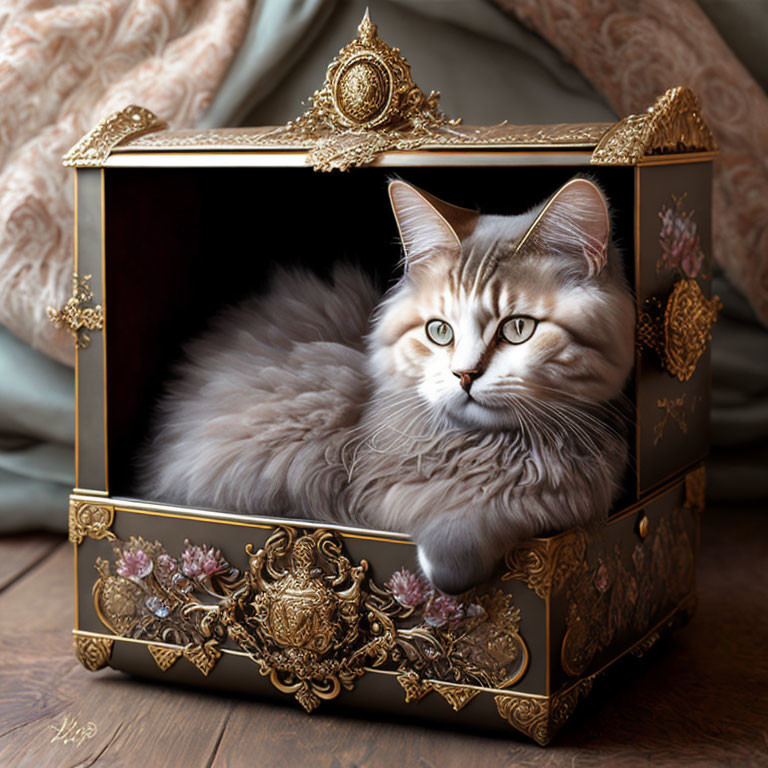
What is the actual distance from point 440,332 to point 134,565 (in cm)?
51

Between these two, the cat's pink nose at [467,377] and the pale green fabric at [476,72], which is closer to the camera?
the cat's pink nose at [467,377]

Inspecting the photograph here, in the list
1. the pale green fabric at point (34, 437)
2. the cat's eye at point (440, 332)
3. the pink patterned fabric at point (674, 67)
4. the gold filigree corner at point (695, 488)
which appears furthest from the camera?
the pale green fabric at point (34, 437)

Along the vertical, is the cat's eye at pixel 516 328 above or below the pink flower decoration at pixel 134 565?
above

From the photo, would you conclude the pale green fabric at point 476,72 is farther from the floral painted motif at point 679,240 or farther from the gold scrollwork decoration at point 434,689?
the gold scrollwork decoration at point 434,689

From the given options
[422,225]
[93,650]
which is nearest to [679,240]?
[422,225]

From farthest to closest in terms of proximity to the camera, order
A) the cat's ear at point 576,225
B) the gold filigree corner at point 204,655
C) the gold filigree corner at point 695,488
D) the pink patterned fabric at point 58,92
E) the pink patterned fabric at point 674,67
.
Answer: the pink patterned fabric at point 58,92
the pink patterned fabric at point 674,67
the gold filigree corner at point 695,488
the gold filigree corner at point 204,655
the cat's ear at point 576,225

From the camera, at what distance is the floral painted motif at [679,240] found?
1.30m

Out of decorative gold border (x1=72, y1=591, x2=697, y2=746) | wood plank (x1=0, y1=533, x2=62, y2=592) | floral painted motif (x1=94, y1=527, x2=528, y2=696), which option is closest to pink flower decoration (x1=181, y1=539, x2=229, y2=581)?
floral painted motif (x1=94, y1=527, x2=528, y2=696)

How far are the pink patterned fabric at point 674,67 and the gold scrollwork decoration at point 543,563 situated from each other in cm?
89

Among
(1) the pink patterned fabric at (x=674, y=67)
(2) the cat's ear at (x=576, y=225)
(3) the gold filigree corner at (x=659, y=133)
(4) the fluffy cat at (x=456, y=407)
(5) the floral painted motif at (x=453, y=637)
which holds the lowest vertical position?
(5) the floral painted motif at (x=453, y=637)

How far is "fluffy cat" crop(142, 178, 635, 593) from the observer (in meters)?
1.19

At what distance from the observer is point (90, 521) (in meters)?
1.42

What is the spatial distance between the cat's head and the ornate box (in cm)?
6

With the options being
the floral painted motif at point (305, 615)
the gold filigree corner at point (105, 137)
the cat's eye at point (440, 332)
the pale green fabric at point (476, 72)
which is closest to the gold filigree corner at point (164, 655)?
the floral painted motif at point (305, 615)
